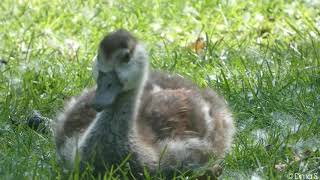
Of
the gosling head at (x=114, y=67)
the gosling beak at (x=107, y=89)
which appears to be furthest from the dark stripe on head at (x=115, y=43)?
the gosling beak at (x=107, y=89)

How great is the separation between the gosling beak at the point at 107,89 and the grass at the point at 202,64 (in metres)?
0.43

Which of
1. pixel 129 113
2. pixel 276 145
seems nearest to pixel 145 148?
pixel 129 113

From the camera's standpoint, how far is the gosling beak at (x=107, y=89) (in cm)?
495

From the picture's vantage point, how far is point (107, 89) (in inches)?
196

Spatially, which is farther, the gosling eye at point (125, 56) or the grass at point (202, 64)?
the grass at point (202, 64)

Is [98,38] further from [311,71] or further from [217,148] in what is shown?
[217,148]

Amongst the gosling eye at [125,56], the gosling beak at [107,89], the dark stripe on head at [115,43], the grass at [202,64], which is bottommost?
the grass at [202,64]

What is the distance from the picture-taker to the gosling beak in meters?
4.95

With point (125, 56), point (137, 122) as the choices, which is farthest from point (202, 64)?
point (125, 56)

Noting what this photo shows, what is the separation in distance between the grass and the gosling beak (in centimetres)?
43

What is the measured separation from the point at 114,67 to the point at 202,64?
8.30 feet

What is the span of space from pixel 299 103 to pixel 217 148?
112 centimetres

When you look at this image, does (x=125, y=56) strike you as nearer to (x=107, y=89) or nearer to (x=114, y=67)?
(x=114, y=67)

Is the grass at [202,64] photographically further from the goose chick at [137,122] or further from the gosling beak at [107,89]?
the gosling beak at [107,89]
